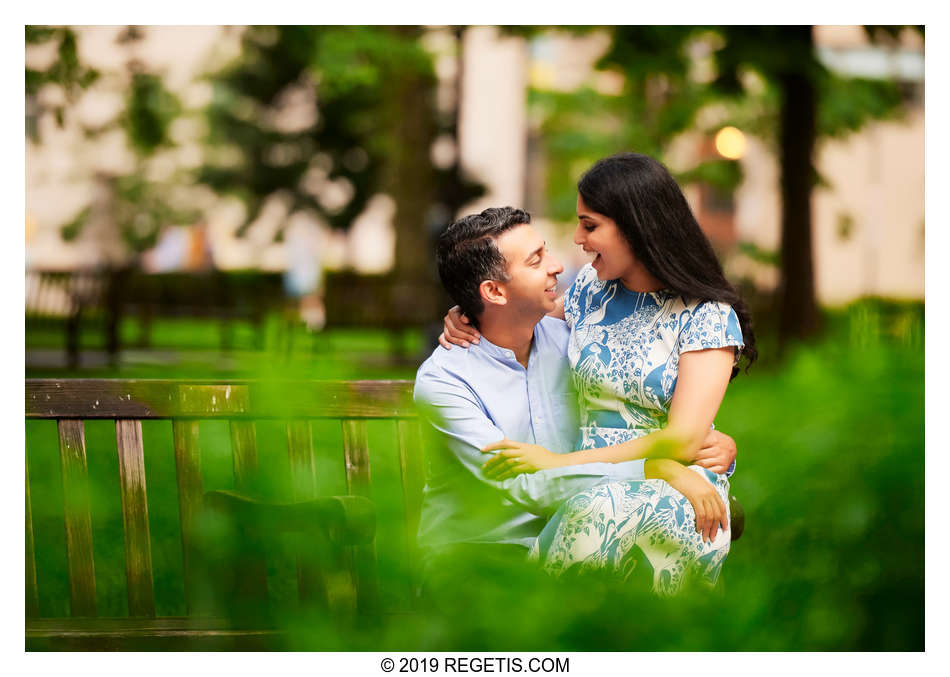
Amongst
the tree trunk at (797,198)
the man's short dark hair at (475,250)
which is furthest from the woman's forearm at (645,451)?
the tree trunk at (797,198)

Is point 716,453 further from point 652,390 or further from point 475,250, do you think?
point 475,250

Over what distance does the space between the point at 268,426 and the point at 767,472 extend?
4.30ft

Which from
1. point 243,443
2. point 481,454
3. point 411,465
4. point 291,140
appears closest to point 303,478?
point 243,443

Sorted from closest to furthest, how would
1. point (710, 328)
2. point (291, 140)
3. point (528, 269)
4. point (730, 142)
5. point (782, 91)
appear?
point (710, 328), point (528, 269), point (782, 91), point (730, 142), point (291, 140)

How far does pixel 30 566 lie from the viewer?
300 cm

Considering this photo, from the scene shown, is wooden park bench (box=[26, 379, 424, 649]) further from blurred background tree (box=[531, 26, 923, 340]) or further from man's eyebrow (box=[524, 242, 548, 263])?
blurred background tree (box=[531, 26, 923, 340])

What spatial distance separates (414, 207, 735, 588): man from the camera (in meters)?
2.62

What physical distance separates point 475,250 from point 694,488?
82 centimetres

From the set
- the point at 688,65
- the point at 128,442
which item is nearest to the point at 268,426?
the point at 128,442

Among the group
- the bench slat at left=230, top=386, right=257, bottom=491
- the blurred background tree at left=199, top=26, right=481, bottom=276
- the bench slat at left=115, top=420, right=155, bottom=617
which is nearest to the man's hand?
the bench slat at left=230, top=386, right=257, bottom=491

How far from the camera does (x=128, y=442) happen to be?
2943 millimetres

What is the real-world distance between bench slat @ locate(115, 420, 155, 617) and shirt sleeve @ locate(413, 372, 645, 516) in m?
0.82

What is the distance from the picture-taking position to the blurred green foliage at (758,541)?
2412 mm

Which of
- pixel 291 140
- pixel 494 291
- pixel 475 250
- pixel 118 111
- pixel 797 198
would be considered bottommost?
pixel 494 291
